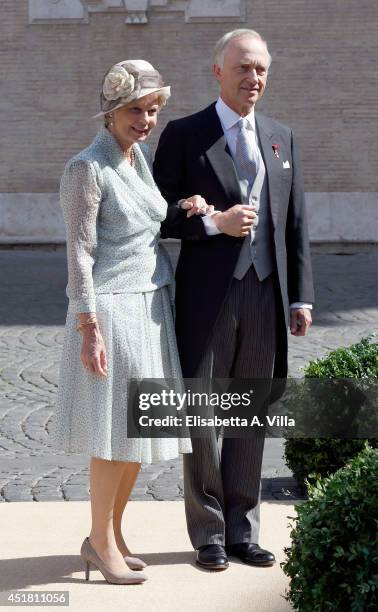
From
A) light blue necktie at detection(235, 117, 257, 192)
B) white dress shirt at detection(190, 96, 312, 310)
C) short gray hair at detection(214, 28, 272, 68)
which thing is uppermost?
short gray hair at detection(214, 28, 272, 68)

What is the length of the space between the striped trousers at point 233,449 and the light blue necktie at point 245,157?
0.35 m

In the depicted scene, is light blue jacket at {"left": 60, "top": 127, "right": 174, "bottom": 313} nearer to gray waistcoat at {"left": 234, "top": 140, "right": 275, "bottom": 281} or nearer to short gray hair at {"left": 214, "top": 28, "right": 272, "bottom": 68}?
gray waistcoat at {"left": 234, "top": 140, "right": 275, "bottom": 281}

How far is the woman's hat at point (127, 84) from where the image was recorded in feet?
13.9

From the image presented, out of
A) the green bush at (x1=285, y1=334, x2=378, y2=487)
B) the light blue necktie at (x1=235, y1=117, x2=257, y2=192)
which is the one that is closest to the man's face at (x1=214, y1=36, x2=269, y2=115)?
the light blue necktie at (x1=235, y1=117, x2=257, y2=192)

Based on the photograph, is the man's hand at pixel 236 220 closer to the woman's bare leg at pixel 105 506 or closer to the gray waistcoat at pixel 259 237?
the gray waistcoat at pixel 259 237

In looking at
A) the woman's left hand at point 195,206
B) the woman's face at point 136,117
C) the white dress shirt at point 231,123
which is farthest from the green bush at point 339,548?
the white dress shirt at point 231,123

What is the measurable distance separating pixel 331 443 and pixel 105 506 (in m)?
1.60

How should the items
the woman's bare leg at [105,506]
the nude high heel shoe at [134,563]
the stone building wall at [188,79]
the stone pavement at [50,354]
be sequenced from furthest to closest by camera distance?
the stone building wall at [188,79]
the stone pavement at [50,354]
the nude high heel shoe at [134,563]
the woman's bare leg at [105,506]

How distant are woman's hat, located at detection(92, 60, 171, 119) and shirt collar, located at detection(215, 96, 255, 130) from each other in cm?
44

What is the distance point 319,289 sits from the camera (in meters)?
13.4

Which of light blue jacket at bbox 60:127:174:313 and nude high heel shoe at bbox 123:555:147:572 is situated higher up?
light blue jacket at bbox 60:127:174:313

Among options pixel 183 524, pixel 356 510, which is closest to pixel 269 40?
pixel 183 524

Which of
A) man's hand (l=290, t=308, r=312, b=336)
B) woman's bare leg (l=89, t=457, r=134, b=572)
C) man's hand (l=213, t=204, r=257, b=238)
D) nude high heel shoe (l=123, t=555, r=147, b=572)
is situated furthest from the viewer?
man's hand (l=290, t=308, r=312, b=336)

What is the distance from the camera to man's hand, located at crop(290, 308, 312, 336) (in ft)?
15.6
